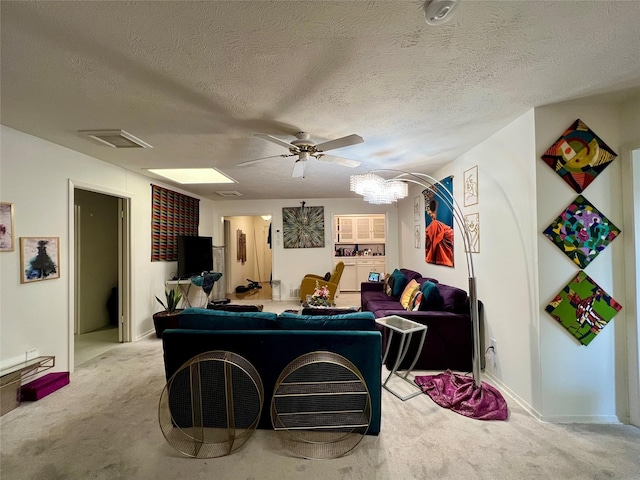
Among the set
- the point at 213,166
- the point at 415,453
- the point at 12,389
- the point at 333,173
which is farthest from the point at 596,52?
the point at 12,389

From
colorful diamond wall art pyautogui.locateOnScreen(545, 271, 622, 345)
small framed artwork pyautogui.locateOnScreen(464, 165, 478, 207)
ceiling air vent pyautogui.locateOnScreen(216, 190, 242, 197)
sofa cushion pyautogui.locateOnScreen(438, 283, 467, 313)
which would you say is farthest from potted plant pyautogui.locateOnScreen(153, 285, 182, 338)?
colorful diamond wall art pyautogui.locateOnScreen(545, 271, 622, 345)

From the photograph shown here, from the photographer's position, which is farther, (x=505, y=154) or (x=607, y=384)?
(x=505, y=154)

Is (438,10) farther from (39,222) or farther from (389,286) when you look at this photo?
(389,286)

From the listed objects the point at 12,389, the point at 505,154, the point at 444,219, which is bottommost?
the point at 12,389

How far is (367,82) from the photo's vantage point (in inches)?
69.3

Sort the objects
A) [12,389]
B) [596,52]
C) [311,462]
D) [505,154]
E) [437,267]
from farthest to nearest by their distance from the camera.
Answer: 1. [437,267]
2. [505,154]
3. [12,389]
4. [311,462]
5. [596,52]

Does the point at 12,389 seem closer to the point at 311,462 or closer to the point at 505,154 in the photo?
the point at 311,462

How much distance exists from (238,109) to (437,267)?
3313mm

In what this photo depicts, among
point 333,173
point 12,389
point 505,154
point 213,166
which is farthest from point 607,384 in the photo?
point 12,389

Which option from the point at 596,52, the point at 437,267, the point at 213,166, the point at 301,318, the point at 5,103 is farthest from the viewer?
the point at 437,267

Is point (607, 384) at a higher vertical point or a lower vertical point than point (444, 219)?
lower

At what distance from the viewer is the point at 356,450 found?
1850 mm

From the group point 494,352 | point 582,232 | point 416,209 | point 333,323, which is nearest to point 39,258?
point 333,323

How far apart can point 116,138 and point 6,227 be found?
117cm
